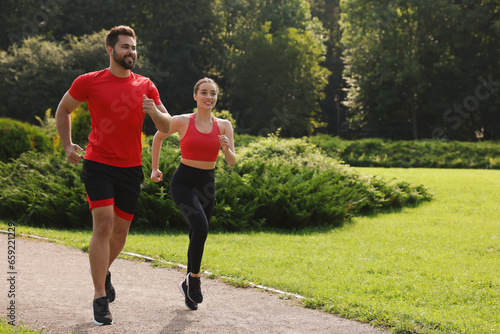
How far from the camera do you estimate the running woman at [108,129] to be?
14.5 feet

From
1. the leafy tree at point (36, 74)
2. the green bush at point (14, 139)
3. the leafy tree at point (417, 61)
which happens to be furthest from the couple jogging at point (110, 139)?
the leafy tree at point (417, 61)

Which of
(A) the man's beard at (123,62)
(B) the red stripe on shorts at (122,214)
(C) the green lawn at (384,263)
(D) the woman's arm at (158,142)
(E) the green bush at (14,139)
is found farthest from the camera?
(E) the green bush at (14,139)

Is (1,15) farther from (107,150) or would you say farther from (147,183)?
(107,150)

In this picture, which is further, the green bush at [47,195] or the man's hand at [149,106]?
the green bush at [47,195]

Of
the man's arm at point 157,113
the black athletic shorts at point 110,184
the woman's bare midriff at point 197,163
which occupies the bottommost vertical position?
the black athletic shorts at point 110,184

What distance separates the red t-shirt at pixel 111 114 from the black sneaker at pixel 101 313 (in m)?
1.09

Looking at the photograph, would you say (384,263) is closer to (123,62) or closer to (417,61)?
(123,62)

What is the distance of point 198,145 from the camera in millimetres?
5211

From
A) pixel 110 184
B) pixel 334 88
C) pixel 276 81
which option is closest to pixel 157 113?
pixel 110 184

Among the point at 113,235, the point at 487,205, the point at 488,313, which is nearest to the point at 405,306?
the point at 488,313

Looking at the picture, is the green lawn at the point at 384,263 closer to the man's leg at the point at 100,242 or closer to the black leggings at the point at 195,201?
the black leggings at the point at 195,201

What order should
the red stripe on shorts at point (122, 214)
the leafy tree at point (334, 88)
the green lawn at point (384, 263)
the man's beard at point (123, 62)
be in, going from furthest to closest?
the leafy tree at point (334, 88) < the green lawn at point (384, 263) < the red stripe on shorts at point (122, 214) < the man's beard at point (123, 62)

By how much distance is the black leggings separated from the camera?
497cm

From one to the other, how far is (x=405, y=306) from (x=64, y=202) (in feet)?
21.8
